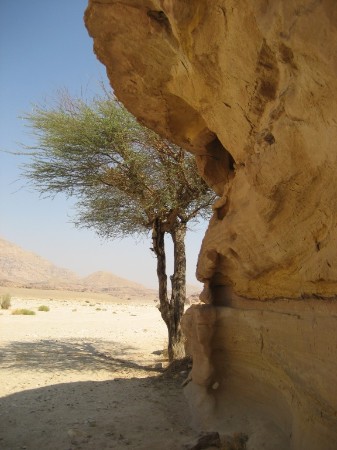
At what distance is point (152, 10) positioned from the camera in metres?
4.22

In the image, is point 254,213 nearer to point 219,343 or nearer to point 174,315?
point 219,343

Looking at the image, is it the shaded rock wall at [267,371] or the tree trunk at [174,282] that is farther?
the tree trunk at [174,282]

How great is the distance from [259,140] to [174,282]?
6.49 m

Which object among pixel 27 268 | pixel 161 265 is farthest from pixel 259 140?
pixel 27 268

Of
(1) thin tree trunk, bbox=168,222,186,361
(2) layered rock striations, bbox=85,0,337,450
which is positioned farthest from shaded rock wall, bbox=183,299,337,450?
(1) thin tree trunk, bbox=168,222,186,361

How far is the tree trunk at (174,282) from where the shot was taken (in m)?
9.48

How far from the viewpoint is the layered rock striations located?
2809 mm

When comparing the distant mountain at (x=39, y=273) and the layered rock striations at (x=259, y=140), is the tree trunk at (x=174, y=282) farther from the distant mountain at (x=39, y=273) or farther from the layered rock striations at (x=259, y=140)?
the distant mountain at (x=39, y=273)

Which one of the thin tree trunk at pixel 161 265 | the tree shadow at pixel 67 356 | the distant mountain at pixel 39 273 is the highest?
the distant mountain at pixel 39 273

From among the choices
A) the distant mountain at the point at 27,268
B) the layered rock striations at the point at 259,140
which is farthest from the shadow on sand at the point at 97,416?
the distant mountain at the point at 27,268

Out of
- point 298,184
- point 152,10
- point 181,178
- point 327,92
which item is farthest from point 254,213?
point 181,178

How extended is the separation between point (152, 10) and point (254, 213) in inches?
89.7

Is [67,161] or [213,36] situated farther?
[67,161]

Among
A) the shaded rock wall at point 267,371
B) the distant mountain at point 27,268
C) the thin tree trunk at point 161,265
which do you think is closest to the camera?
the shaded rock wall at point 267,371
